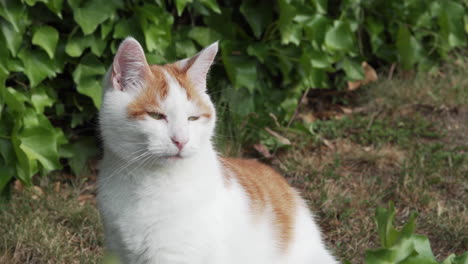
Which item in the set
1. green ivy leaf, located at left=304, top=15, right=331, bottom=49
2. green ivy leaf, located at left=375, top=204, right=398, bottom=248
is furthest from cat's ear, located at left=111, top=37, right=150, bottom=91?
green ivy leaf, located at left=304, top=15, right=331, bottom=49

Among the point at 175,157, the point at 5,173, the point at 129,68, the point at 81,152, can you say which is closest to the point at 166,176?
the point at 175,157

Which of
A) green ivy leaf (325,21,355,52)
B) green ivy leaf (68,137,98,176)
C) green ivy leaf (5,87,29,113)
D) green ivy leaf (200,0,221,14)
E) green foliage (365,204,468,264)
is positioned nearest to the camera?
green foliage (365,204,468,264)

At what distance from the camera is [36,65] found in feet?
10.2

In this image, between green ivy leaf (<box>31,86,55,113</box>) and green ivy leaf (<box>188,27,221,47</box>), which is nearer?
green ivy leaf (<box>31,86,55,113</box>)

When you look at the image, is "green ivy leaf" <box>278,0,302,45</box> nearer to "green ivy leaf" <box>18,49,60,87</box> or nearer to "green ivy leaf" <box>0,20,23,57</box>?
"green ivy leaf" <box>18,49,60,87</box>

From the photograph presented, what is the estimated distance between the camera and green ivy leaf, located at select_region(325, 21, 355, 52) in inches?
142

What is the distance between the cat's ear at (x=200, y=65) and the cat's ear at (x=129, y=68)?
0.16 meters

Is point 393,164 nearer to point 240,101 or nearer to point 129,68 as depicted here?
point 240,101

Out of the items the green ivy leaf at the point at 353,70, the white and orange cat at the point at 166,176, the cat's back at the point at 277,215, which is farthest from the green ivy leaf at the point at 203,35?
the white and orange cat at the point at 166,176

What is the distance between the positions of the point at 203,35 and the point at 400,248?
223cm

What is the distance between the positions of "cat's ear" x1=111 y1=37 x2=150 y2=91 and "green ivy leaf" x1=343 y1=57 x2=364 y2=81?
83.0 inches

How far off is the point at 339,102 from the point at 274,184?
189 cm

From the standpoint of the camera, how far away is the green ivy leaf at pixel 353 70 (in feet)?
13.0

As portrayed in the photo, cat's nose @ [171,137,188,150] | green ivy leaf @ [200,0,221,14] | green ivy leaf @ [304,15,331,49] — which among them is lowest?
cat's nose @ [171,137,188,150]
